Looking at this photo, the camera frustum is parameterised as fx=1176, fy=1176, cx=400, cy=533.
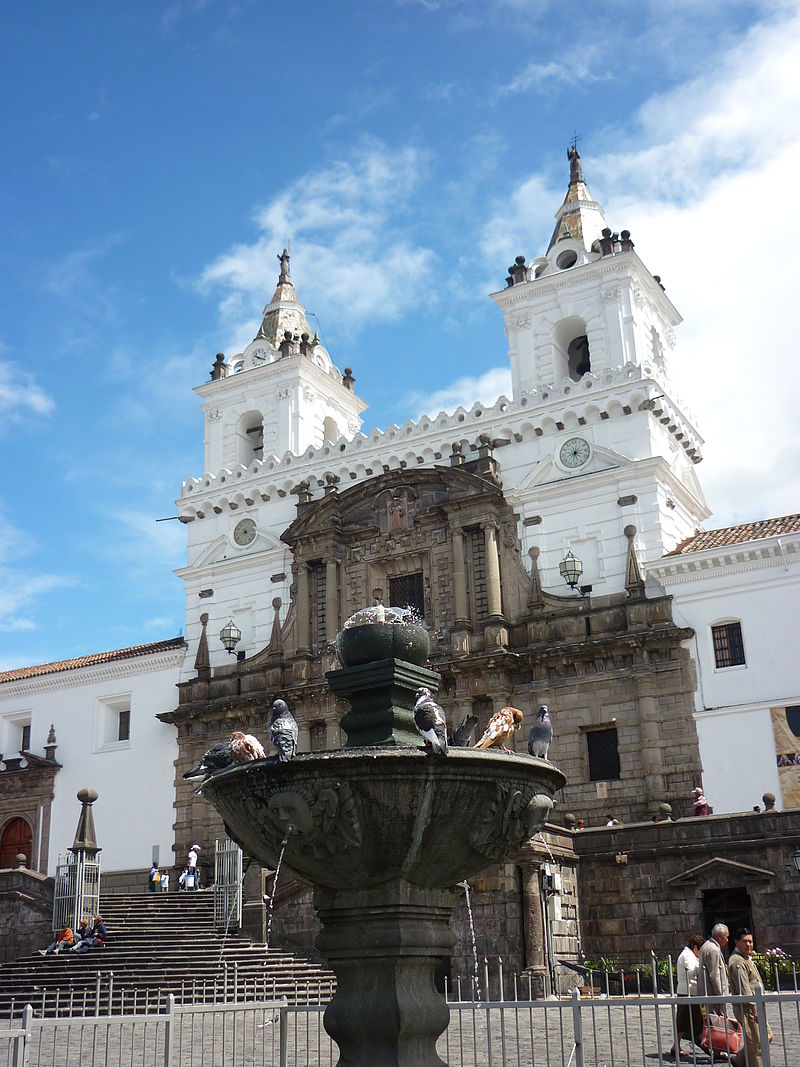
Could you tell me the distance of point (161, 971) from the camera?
21172mm

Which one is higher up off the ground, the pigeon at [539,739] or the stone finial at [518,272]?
the stone finial at [518,272]

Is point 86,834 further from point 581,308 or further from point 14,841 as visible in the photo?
point 581,308

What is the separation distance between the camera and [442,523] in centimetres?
3175

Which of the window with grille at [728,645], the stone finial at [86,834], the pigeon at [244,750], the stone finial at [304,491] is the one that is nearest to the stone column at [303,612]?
the stone finial at [304,491]

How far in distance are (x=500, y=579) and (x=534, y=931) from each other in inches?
447

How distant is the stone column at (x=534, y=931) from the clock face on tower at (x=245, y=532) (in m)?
16.8

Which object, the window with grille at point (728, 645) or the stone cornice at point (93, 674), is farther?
the stone cornice at point (93, 674)

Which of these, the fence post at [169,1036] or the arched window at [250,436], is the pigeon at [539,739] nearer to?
the fence post at [169,1036]

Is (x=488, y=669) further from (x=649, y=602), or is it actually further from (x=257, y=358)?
(x=257, y=358)

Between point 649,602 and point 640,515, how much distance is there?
2.35 m

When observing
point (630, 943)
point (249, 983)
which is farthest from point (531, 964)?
point (249, 983)

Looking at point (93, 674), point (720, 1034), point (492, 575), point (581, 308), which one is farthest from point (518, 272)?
point (720, 1034)

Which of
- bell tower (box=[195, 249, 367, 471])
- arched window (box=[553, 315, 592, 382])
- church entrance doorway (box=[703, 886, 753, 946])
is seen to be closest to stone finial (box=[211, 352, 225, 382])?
bell tower (box=[195, 249, 367, 471])

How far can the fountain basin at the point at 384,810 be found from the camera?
859 cm
